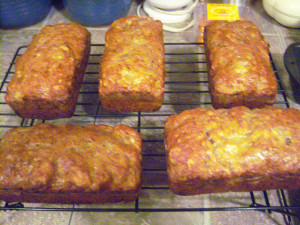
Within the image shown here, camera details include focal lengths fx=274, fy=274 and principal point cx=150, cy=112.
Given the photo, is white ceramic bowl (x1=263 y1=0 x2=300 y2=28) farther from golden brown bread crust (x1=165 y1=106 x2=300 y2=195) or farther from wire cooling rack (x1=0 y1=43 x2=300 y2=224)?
golden brown bread crust (x1=165 y1=106 x2=300 y2=195)

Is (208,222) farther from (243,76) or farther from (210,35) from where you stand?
(210,35)

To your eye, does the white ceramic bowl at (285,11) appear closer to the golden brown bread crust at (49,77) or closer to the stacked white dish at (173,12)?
the stacked white dish at (173,12)

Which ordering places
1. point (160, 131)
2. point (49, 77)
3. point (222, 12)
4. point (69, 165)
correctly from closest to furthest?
point (69, 165), point (49, 77), point (160, 131), point (222, 12)

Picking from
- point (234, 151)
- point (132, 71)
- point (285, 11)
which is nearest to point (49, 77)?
point (132, 71)

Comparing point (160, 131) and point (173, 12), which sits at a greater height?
point (173, 12)

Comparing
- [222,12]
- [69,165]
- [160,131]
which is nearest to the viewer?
[69,165]

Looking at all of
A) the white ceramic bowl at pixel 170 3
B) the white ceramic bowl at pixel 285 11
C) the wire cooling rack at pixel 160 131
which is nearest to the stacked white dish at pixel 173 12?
the white ceramic bowl at pixel 170 3

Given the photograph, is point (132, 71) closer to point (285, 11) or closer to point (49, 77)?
point (49, 77)
